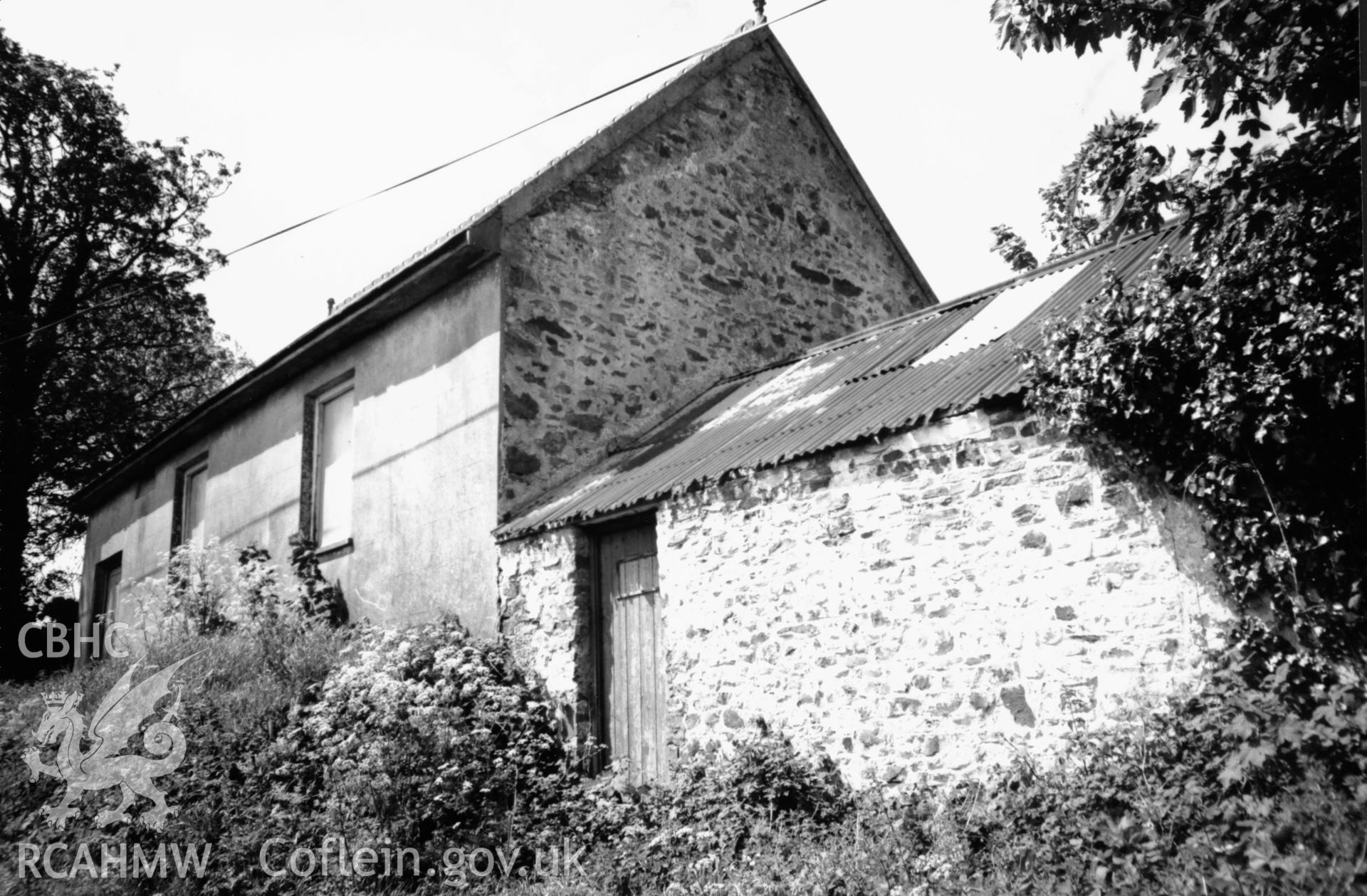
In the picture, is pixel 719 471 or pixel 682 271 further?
pixel 682 271

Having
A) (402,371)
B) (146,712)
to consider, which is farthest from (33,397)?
(146,712)

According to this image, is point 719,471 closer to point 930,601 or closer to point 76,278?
point 930,601

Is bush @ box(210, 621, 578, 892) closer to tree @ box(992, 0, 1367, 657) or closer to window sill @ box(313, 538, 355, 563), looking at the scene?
window sill @ box(313, 538, 355, 563)

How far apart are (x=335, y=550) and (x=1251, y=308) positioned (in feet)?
32.6

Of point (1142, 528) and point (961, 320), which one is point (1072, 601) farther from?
point (961, 320)

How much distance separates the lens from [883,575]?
7328 millimetres

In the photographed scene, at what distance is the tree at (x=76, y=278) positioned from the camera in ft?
64.4

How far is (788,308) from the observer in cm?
1373

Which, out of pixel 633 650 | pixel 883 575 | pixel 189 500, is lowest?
pixel 633 650

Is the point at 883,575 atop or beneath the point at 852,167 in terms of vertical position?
beneath

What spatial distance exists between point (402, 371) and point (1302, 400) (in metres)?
9.08

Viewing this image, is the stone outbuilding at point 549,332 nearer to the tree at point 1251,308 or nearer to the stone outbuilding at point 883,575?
the stone outbuilding at point 883,575

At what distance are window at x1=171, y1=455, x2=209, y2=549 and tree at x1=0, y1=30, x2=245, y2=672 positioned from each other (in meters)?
4.17

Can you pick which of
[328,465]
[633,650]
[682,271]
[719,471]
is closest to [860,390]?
[719,471]
